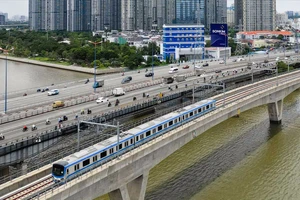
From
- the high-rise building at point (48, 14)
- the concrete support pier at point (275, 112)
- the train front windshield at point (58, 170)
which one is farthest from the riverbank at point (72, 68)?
the high-rise building at point (48, 14)

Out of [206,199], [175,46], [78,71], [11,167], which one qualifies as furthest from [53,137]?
[175,46]

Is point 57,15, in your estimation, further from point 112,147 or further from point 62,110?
point 112,147

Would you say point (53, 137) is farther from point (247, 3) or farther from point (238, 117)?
point (247, 3)

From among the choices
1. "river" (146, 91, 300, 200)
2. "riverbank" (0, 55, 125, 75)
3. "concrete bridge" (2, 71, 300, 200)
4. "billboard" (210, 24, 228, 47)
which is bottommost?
"river" (146, 91, 300, 200)

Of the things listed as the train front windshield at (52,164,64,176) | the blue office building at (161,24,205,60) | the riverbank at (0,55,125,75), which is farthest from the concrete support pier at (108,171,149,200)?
the blue office building at (161,24,205,60)

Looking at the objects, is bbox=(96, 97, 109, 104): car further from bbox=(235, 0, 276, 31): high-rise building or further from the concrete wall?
bbox=(235, 0, 276, 31): high-rise building

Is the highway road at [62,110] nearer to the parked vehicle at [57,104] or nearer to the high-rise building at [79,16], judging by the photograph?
the parked vehicle at [57,104]
